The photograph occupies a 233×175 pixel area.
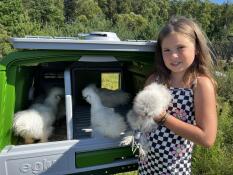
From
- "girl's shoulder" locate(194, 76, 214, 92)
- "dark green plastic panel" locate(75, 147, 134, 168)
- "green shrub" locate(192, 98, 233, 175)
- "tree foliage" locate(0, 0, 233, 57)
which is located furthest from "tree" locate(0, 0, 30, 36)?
"girl's shoulder" locate(194, 76, 214, 92)

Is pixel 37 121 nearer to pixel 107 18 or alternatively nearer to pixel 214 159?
pixel 214 159

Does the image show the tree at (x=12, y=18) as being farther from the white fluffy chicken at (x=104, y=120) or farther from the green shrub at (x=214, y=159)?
the white fluffy chicken at (x=104, y=120)

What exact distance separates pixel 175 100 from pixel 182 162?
0.95 ft

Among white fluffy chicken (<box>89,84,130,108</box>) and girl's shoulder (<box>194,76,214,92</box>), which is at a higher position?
girl's shoulder (<box>194,76,214,92</box>)

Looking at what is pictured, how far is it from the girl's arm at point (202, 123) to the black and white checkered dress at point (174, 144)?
7 centimetres

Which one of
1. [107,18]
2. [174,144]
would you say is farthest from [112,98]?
[107,18]

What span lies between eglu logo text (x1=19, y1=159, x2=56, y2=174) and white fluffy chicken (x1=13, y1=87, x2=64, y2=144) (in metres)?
0.19

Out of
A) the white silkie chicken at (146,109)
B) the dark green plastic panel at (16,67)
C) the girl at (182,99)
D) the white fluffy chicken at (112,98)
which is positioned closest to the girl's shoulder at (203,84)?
the girl at (182,99)

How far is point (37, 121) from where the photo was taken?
168 centimetres

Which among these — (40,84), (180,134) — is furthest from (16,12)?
(180,134)

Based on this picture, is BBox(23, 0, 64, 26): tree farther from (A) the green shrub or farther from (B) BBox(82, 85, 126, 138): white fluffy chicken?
(B) BBox(82, 85, 126, 138): white fluffy chicken

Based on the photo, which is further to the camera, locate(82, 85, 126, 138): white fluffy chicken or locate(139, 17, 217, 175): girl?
locate(82, 85, 126, 138): white fluffy chicken

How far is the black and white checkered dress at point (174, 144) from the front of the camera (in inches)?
56.5

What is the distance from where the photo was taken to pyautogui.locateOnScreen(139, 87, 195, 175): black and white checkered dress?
1.44m
